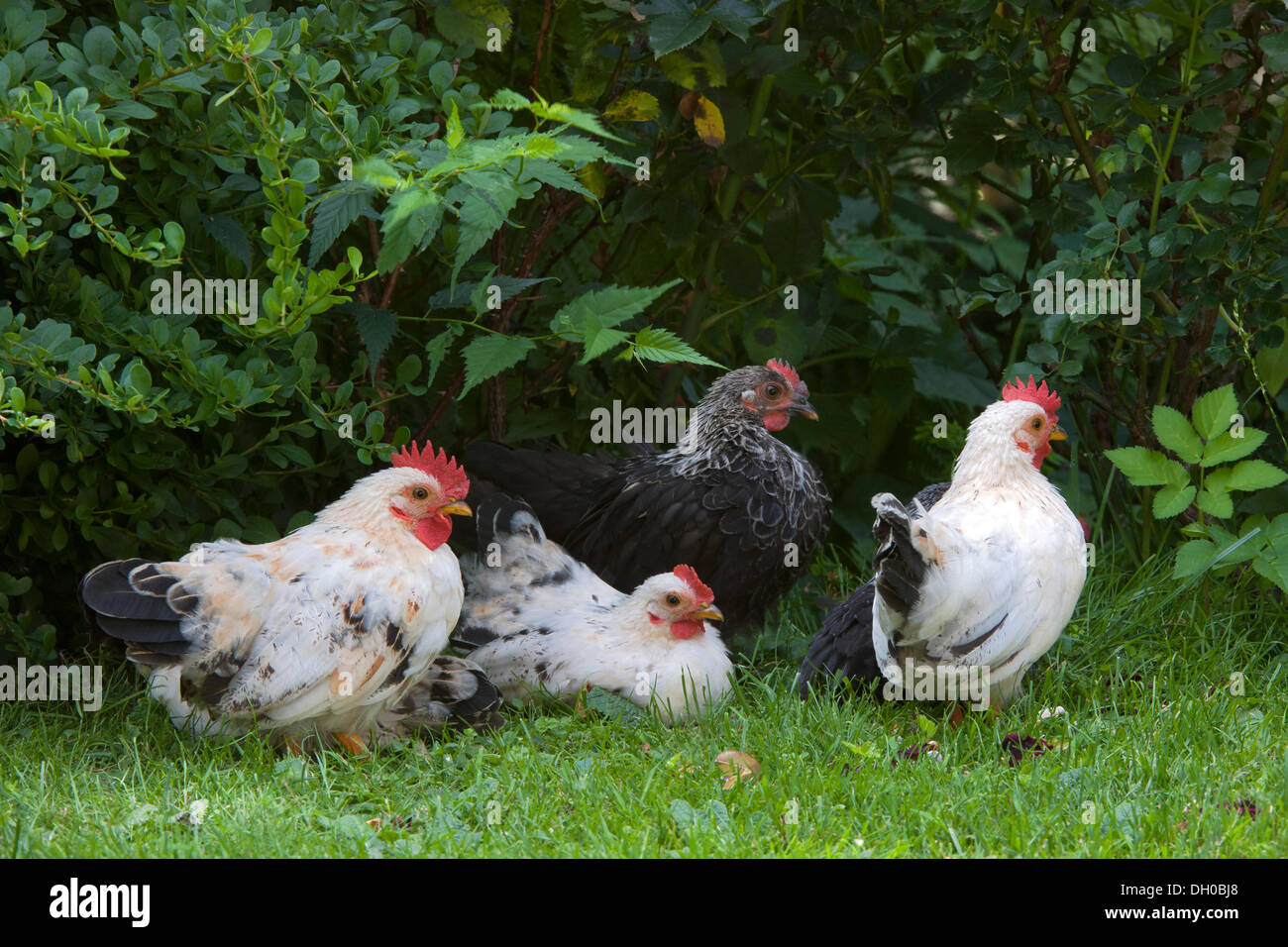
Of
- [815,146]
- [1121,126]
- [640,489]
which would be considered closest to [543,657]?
[640,489]

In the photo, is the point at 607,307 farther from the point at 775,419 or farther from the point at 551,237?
the point at 551,237

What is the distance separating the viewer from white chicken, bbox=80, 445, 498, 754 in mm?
3268

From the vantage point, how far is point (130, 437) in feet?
12.1

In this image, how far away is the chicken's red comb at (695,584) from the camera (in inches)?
153

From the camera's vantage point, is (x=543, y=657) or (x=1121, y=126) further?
(x=1121, y=126)

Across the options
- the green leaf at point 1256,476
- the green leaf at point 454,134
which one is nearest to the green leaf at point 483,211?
the green leaf at point 454,134

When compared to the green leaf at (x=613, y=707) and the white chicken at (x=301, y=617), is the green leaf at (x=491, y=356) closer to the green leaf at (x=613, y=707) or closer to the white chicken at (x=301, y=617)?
the white chicken at (x=301, y=617)

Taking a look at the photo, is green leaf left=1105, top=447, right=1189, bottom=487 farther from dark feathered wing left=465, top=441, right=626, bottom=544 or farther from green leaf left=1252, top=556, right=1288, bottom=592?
dark feathered wing left=465, top=441, right=626, bottom=544

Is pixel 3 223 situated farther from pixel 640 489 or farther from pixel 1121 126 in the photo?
pixel 1121 126

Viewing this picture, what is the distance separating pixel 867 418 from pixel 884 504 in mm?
1984

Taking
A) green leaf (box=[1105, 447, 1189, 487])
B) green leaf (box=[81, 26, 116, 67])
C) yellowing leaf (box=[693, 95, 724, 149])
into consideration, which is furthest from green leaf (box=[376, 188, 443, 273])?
green leaf (box=[1105, 447, 1189, 487])

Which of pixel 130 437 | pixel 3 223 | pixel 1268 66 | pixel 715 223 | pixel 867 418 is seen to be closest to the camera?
pixel 3 223

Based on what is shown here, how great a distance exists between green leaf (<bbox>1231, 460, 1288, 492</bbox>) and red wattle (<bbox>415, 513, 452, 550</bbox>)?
7.89 feet
